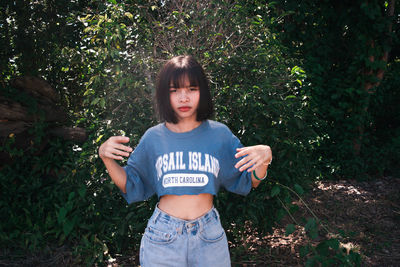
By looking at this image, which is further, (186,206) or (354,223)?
(354,223)

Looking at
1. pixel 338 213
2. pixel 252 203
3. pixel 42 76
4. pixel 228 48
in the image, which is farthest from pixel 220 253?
pixel 42 76

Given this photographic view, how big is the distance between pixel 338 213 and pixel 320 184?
937 mm

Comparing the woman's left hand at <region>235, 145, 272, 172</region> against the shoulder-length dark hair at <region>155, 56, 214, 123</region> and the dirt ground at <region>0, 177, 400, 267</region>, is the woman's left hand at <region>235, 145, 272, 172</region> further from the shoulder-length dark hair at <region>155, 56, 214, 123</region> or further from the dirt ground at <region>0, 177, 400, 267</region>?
the dirt ground at <region>0, 177, 400, 267</region>

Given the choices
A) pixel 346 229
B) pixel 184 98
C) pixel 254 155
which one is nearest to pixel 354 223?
pixel 346 229

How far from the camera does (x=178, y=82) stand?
5.54 ft

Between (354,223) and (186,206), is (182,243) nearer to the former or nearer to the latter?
(186,206)

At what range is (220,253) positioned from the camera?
5.38 ft

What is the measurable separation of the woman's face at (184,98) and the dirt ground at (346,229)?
5.60 ft

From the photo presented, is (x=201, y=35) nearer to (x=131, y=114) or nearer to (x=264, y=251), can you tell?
(x=131, y=114)

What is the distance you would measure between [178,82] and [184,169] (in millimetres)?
424

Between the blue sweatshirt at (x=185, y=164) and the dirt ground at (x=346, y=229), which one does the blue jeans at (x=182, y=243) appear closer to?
the blue sweatshirt at (x=185, y=164)

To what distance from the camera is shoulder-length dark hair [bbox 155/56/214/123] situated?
1.69 m

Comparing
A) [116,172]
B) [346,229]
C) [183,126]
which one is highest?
[183,126]

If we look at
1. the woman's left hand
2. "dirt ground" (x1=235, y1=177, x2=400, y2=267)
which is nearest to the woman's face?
the woman's left hand
